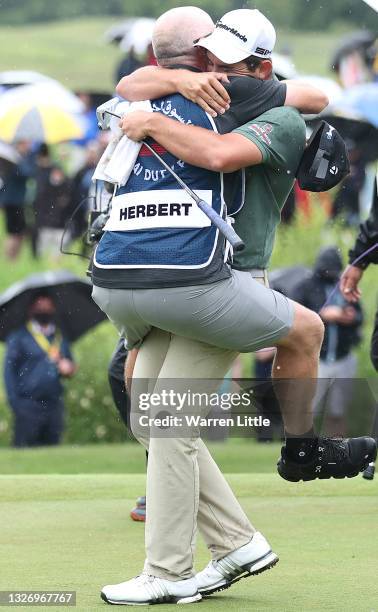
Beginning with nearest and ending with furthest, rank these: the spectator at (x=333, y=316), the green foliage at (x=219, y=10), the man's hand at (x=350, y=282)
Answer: the man's hand at (x=350, y=282), the spectator at (x=333, y=316), the green foliage at (x=219, y=10)

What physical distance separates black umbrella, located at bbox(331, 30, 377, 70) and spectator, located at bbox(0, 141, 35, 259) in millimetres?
2876

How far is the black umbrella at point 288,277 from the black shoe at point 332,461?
718cm

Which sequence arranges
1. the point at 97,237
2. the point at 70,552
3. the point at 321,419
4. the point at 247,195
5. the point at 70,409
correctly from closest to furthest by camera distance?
1. the point at 247,195
2. the point at 321,419
3. the point at 70,552
4. the point at 97,237
5. the point at 70,409

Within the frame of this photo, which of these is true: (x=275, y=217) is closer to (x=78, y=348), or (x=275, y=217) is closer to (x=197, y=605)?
(x=197, y=605)

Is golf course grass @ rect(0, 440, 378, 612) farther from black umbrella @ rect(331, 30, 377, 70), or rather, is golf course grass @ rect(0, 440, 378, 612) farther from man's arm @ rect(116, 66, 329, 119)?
black umbrella @ rect(331, 30, 377, 70)

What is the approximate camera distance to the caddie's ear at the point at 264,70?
Answer: 458 centimetres

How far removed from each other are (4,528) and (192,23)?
101 inches

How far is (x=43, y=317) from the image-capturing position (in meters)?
12.5

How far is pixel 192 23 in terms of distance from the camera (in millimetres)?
4617

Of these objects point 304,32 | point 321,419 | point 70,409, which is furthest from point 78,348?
point 321,419

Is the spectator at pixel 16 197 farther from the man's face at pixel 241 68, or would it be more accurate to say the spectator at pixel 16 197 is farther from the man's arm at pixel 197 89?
the man's face at pixel 241 68

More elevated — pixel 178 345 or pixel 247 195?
pixel 247 195

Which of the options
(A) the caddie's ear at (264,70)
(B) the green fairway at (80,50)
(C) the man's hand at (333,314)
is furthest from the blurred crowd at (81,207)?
(A) the caddie's ear at (264,70)

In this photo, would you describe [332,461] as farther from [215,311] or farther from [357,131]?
[357,131]
